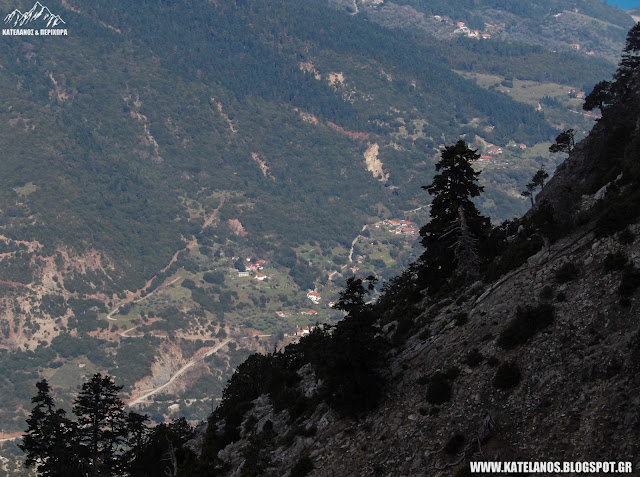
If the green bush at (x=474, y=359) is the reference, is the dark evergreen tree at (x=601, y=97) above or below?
above

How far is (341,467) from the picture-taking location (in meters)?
48.0

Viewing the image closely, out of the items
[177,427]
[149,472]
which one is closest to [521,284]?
[149,472]

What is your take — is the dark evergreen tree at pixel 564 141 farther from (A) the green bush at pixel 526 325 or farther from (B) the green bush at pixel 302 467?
(B) the green bush at pixel 302 467

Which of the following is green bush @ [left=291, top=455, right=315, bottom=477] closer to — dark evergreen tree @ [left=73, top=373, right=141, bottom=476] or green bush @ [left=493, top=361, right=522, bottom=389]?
green bush @ [left=493, top=361, right=522, bottom=389]

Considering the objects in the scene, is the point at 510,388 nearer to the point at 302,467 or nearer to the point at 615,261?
the point at 615,261

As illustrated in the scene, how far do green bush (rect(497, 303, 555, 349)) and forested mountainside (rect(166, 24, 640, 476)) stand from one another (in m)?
0.08

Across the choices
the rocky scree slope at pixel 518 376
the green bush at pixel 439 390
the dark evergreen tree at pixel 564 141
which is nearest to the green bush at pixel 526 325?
the rocky scree slope at pixel 518 376

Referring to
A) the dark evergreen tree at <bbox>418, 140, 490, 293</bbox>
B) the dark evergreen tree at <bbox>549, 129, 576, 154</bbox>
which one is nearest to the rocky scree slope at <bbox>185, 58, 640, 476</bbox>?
the dark evergreen tree at <bbox>418, 140, 490, 293</bbox>

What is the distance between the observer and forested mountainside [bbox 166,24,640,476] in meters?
40.6

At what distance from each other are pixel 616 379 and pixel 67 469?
44.5 metres

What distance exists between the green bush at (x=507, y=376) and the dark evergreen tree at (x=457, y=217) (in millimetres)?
16430

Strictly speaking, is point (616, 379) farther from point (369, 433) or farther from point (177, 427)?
point (177, 427)

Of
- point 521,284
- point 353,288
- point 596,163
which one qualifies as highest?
point 596,163

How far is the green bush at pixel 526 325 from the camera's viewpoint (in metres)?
46.4
